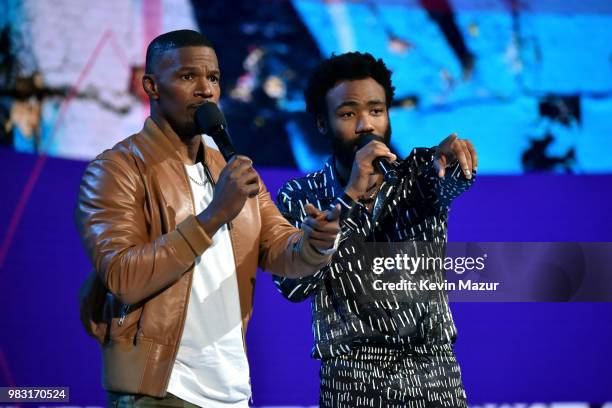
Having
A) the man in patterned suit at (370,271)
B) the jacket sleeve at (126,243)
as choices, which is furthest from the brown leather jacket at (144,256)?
the man in patterned suit at (370,271)

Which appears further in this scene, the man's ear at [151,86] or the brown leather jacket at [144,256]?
the man's ear at [151,86]

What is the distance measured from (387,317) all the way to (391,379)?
0.15 metres

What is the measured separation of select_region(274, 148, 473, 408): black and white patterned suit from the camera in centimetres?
192

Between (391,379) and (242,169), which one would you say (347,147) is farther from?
(242,169)

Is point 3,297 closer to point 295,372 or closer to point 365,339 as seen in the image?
point 295,372

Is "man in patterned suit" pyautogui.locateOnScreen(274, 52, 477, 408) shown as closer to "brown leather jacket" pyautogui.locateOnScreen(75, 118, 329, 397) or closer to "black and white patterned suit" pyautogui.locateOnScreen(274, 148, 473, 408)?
"black and white patterned suit" pyautogui.locateOnScreen(274, 148, 473, 408)

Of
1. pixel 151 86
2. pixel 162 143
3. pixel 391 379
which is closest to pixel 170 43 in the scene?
pixel 151 86

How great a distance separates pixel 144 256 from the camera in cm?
140

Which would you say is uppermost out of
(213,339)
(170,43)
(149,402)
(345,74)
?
(345,74)

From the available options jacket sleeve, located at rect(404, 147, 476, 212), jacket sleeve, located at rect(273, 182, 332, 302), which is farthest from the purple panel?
jacket sleeve, located at rect(404, 147, 476, 212)

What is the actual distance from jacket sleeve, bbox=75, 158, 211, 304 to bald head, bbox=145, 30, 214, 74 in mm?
277

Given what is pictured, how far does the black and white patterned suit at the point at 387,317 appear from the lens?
1.92 m

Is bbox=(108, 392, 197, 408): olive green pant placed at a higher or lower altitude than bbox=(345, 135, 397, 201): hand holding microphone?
lower

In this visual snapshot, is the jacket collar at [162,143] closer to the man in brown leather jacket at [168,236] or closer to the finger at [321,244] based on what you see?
the man in brown leather jacket at [168,236]
